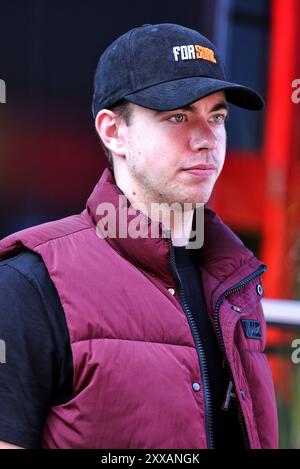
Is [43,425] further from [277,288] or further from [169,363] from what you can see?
[277,288]

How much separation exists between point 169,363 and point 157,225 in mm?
335

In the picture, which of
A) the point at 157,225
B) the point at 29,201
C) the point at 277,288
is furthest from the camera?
the point at 277,288

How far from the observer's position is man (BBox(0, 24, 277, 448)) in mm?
1581

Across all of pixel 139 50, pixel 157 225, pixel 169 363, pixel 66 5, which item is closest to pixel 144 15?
pixel 66 5

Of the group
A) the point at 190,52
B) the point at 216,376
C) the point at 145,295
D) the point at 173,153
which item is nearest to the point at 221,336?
the point at 216,376

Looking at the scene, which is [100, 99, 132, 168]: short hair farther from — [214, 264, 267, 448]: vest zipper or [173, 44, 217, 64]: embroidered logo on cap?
[214, 264, 267, 448]: vest zipper

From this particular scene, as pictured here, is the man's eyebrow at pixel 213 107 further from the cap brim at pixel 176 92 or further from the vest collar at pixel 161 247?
the vest collar at pixel 161 247

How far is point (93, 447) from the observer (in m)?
1.58

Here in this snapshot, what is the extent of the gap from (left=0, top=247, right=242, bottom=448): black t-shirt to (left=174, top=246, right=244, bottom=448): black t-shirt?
0.36 metres

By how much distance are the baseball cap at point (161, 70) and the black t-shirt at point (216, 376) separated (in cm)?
39

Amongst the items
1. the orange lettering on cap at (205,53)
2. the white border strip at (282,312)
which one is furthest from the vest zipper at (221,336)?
the white border strip at (282,312)

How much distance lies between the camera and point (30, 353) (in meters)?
1.58

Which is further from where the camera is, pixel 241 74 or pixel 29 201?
pixel 241 74
